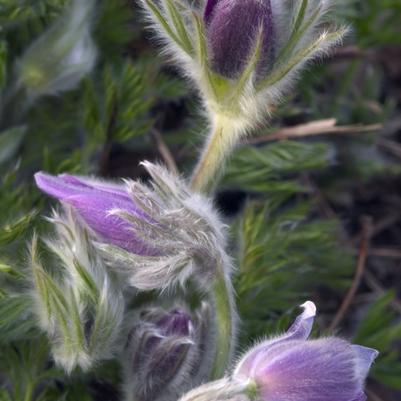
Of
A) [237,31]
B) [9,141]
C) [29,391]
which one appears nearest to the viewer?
[237,31]

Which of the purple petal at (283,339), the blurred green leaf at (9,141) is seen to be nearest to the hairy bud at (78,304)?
the purple petal at (283,339)

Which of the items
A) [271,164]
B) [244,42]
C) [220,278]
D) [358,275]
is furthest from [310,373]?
[358,275]

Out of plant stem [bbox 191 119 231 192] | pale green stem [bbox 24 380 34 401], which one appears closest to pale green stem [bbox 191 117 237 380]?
plant stem [bbox 191 119 231 192]

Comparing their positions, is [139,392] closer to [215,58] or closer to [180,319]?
[180,319]

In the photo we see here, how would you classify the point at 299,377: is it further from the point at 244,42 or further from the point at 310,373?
the point at 244,42

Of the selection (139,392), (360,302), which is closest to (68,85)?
(139,392)

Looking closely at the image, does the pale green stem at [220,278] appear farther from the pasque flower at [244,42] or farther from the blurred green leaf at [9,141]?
the blurred green leaf at [9,141]
